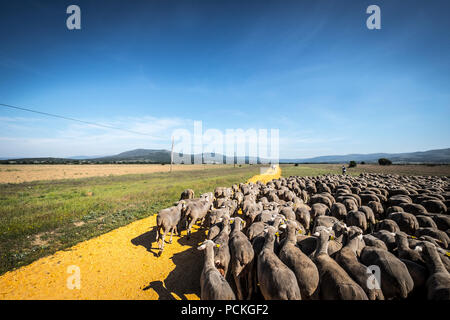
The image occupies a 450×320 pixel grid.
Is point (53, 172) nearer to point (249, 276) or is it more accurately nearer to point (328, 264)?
point (249, 276)

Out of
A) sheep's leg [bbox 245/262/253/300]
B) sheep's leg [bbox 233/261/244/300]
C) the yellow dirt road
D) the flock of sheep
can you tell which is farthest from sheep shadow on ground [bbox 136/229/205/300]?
sheep's leg [bbox 245/262/253/300]

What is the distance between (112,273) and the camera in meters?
6.37

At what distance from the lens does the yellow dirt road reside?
5438 millimetres

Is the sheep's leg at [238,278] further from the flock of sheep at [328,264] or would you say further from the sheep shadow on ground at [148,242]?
the sheep shadow on ground at [148,242]

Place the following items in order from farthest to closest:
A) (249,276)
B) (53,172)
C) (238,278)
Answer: (53,172), (249,276), (238,278)

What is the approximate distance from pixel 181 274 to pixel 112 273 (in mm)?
2540

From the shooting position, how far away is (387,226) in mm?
7852

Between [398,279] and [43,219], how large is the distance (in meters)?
17.8

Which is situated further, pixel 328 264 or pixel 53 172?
pixel 53 172

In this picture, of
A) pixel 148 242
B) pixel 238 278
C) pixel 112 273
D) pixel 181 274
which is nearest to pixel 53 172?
pixel 148 242

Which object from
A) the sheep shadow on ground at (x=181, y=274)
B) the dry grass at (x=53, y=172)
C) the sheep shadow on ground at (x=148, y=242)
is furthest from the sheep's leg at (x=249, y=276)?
the dry grass at (x=53, y=172)

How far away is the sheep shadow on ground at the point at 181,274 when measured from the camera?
18.2ft
